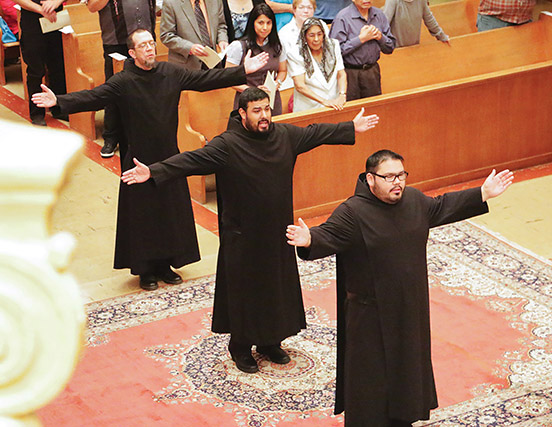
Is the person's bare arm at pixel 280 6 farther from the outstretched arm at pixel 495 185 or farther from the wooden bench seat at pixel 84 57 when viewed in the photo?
the outstretched arm at pixel 495 185

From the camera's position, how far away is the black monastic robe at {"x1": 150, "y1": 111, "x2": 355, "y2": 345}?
17.6 ft

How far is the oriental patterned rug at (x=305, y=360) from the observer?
529 centimetres

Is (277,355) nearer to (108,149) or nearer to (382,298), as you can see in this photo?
(382,298)

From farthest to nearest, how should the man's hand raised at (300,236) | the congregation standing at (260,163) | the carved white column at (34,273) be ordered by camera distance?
the congregation standing at (260,163)
the man's hand raised at (300,236)
the carved white column at (34,273)

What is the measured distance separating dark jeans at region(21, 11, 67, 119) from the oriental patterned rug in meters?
3.99

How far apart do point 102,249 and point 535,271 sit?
344 cm

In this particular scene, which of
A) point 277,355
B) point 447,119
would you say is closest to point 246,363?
point 277,355

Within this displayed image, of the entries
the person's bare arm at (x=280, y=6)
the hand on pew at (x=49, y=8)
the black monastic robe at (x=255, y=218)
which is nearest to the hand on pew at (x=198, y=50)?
the person's bare arm at (x=280, y=6)

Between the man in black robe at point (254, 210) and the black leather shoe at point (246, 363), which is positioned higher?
the man in black robe at point (254, 210)

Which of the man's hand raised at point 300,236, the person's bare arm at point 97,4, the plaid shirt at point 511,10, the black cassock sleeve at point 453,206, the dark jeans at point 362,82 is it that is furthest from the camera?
the plaid shirt at point 511,10

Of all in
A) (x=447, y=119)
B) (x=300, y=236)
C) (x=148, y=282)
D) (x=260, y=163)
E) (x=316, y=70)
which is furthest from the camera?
(x=447, y=119)

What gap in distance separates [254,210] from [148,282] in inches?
68.9

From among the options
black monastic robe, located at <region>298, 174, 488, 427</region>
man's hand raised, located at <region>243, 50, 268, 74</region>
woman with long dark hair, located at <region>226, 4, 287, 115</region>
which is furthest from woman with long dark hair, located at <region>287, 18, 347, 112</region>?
black monastic robe, located at <region>298, 174, 488, 427</region>

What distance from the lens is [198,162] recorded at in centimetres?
535
